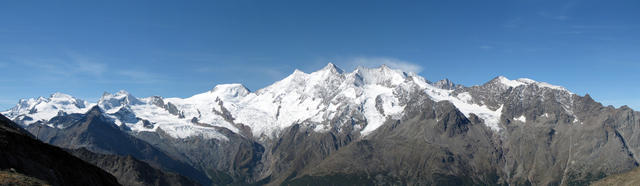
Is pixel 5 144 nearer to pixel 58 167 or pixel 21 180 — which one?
pixel 58 167

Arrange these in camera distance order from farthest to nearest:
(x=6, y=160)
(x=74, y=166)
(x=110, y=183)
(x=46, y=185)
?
(x=110, y=183) < (x=74, y=166) < (x=6, y=160) < (x=46, y=185)

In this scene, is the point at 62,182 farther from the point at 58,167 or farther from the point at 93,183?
the point at 93,183

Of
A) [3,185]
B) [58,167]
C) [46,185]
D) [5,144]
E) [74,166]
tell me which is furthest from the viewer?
[74,166]

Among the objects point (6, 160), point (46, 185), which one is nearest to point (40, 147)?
point (6, 160)

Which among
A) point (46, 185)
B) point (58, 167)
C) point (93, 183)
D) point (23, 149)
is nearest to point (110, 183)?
point (93, 183)

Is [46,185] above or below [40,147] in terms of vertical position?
below

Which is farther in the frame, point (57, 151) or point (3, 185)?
point (57, 151)
